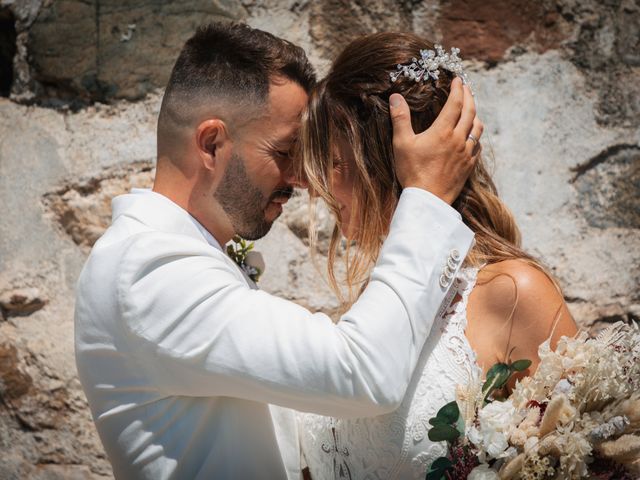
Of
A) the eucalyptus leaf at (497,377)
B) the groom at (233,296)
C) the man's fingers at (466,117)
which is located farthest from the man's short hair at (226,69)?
the eucalyptus leaf at (497,377)

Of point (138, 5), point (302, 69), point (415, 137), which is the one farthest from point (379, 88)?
point (138, 5)

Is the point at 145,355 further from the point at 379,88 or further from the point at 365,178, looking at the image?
the point at 379,88

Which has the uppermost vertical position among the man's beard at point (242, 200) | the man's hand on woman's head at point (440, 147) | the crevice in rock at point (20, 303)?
the man's hand on woman's head at point (440, 147)

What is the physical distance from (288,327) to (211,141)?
0.77 metres

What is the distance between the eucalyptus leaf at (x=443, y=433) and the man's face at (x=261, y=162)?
0.91m

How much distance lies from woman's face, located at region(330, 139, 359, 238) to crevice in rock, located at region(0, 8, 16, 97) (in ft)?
5.11

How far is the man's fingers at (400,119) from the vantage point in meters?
2.13

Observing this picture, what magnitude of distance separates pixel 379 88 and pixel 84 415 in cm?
168

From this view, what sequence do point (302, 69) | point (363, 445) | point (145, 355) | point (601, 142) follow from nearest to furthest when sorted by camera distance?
point (145, 355), point (363, 445), point (302, 69), point (601, 142)

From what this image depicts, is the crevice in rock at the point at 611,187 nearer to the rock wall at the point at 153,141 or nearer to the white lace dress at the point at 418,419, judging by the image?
the rock wall at the point at 153,141

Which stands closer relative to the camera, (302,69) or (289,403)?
(289,403)

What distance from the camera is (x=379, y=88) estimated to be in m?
2.23

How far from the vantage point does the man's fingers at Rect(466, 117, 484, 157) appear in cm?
214

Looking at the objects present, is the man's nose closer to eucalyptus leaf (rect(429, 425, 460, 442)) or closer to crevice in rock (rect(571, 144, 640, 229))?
eucalyptus leaf (rect(429, 425, 460, 442))
